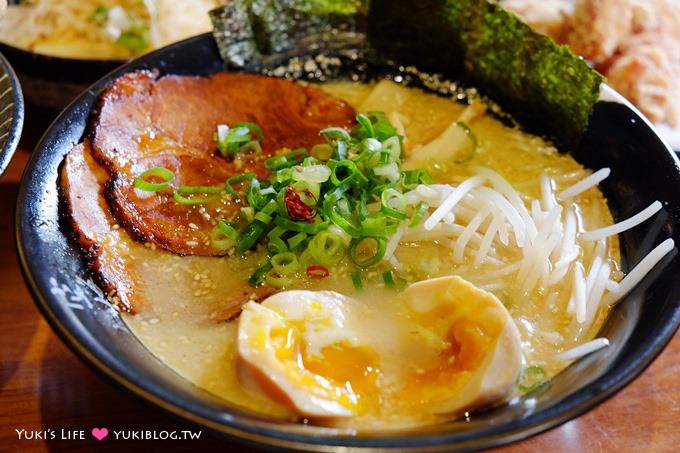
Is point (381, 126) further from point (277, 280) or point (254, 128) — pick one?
point (277, 280)

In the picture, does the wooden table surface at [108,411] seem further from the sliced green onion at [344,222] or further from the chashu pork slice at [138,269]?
the sliced green onion at [344,222]

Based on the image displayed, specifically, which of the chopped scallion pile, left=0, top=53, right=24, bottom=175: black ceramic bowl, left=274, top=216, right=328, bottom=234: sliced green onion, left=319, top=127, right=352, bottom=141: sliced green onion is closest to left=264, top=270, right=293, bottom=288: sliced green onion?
the chopped scallion pile

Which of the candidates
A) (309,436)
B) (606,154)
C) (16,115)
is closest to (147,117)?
(16,115)

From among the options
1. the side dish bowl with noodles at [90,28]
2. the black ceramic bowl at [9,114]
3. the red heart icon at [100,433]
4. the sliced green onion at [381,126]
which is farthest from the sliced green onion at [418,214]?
the side dish bowl with noodles at [90,28]

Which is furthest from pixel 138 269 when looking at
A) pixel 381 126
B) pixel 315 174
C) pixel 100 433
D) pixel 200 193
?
pixel 381 126

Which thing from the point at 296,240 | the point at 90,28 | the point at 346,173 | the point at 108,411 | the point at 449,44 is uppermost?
the point at 449,44

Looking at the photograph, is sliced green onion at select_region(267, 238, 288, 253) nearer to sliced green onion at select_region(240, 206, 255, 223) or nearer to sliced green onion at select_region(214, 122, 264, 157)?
sliced green onion at select_region(240, 206, 255, 223)
